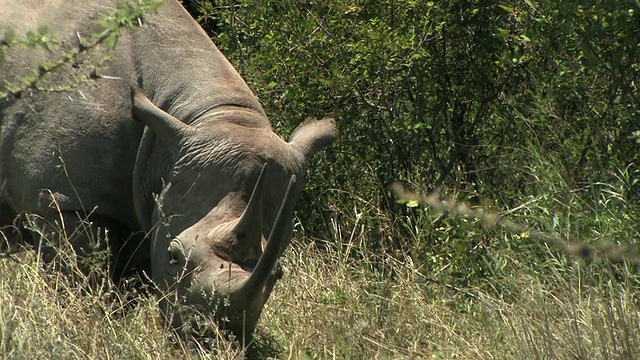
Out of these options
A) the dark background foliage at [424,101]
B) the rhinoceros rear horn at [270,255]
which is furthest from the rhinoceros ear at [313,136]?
the rhinoceros rear horn at [270,255]

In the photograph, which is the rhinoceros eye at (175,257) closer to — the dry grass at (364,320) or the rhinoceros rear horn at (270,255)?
the dry grass at (364,320)

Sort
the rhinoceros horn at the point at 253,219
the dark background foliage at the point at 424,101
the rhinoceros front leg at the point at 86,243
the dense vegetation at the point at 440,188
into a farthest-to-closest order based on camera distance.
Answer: the dark background foliage at the point at 424,101
the rhinoceros front leg at the point at 86,243
the dense vegetation at the point at 440,188
the rhinoceros horn at the point at 253,219

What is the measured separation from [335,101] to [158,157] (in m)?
2.37

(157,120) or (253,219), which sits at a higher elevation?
(157,120)

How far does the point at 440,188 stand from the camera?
8.67 meters

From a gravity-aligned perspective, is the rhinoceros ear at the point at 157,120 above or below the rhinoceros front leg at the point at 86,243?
above

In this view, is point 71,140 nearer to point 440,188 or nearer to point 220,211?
point 220,211

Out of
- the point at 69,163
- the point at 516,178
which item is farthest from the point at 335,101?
the point at 69,163

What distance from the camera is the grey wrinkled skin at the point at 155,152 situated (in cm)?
634

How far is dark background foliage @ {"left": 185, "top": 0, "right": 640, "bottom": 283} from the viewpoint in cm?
788

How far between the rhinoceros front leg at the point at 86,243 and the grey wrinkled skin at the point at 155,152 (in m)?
0.01

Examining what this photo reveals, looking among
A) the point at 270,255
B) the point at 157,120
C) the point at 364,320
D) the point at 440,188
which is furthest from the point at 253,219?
the point at 440,188

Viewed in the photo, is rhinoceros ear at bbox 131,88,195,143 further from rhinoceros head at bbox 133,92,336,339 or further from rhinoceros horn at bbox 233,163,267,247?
rhinoceros horn at bbox 233,163,267,247

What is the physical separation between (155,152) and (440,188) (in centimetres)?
246
